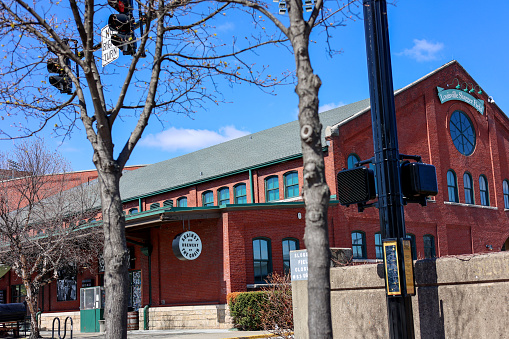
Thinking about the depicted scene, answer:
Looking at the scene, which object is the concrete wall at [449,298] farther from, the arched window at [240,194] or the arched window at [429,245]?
the arched window at [240,194]

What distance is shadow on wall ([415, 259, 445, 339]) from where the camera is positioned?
24.2ft

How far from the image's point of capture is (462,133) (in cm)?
3616

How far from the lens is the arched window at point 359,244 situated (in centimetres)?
2856

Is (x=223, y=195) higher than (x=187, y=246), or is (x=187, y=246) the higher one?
(x=223, y=195)

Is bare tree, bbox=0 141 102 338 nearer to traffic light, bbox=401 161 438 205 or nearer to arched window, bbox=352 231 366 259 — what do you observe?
arched window, bbox=352 231 366 259

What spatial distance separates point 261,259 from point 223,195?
29.7 feet

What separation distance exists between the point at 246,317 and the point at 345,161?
33.8 ft

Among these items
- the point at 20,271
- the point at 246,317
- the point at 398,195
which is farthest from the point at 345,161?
the point at 398,195

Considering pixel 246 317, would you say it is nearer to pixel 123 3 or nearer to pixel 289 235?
pixel 289 235

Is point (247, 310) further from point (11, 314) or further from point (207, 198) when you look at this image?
point (207, 198)

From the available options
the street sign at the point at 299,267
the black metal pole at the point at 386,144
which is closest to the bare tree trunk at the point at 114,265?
the street sign at the point at 299,267

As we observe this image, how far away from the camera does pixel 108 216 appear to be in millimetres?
9492

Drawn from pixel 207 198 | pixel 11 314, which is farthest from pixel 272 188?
pixel 11 314

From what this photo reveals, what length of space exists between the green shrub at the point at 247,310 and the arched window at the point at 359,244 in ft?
24.7
